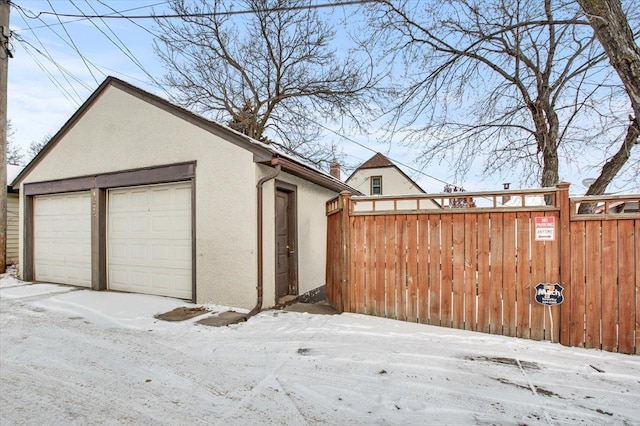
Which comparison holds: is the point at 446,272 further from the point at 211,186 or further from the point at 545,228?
the point at 211,186

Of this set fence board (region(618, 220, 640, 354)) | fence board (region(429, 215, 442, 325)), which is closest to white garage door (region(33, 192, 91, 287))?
fence board (region(429, 215, 442, 325))

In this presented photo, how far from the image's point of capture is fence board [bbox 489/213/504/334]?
4.13 meters

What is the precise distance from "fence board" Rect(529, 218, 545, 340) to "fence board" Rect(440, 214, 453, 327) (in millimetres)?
938

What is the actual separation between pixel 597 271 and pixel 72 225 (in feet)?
32.2

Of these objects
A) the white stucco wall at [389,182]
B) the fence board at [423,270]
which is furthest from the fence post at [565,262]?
the white stucco wall at [389,182]

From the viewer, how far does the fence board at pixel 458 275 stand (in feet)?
14.1

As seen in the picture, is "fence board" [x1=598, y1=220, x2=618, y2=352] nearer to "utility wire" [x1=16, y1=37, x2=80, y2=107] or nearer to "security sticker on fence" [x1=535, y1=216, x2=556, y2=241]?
"security sticker on fence" [x1=535, y1=216, x2=556, y2=241]

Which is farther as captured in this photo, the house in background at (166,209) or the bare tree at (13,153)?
the bare tree at (13,153)

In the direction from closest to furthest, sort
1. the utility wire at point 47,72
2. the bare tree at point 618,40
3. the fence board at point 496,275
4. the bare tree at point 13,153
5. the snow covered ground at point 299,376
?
the snow covered ground at point 299,376 < the bare tree at point 618,40 < the fence board at point 496,275 < the utility wire at point 47,72 < the bare tree at point 13,153

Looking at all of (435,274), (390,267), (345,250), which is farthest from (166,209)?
(435,274)

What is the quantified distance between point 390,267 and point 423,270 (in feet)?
1.52

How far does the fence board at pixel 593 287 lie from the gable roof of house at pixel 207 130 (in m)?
4.33

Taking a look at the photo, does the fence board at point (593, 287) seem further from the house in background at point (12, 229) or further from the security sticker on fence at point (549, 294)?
the house in background at point (12, 229)

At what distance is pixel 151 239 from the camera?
6.39 m
